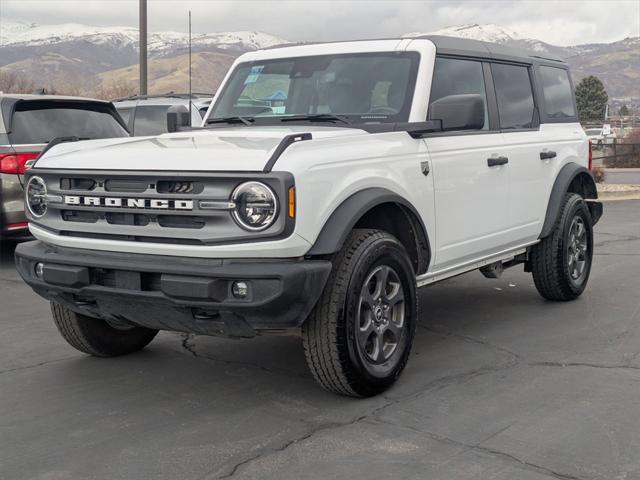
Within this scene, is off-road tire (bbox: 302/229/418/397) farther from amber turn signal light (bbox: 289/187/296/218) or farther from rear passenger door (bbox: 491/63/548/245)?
rear passenger door (bbox: 491/63/548/245)

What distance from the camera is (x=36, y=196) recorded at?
15.8 ft

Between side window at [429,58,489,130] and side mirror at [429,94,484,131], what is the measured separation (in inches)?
15.3

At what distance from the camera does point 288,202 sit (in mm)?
3984

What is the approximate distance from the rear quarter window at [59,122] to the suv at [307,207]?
3357 mm

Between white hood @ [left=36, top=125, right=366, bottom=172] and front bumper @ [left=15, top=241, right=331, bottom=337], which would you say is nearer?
front bumper @ [left=15, top=241, right=331, bottom=337]

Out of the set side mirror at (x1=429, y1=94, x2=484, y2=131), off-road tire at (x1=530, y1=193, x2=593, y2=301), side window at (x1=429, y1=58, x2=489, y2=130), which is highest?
side window at (x1=429, y1=58, x2=489, y2=130)

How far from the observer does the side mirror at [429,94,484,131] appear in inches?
193

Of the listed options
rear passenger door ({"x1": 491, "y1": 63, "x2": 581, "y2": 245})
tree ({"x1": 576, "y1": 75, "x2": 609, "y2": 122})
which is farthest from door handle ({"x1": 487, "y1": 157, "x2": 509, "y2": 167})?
tree ({"x1": 576, "y1": 75, "x2": 609, "y2": 122})

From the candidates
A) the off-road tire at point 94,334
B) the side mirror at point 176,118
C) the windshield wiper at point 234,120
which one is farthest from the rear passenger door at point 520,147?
the off-road tire at point 94,334

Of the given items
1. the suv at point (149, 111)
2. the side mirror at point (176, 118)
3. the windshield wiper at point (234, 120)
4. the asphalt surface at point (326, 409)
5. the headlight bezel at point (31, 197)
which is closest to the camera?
the asphalt surface at point (326, 409)

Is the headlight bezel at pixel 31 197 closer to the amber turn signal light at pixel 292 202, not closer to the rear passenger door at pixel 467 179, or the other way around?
the amber turn signal light at pixel 292 202

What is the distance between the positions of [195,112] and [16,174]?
11.4ft

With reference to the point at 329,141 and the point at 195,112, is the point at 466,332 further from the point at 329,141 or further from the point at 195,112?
the point at 195,112

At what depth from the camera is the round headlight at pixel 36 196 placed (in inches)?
187
